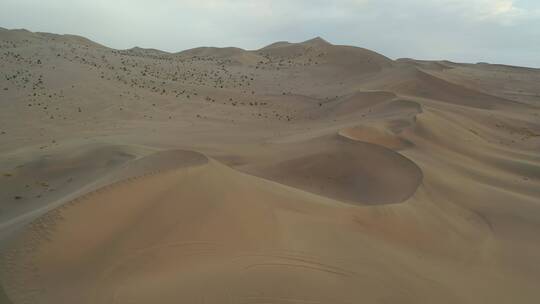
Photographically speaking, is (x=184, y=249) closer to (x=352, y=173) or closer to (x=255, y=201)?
(x=255, y=201)

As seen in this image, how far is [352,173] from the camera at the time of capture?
7410 millimetres

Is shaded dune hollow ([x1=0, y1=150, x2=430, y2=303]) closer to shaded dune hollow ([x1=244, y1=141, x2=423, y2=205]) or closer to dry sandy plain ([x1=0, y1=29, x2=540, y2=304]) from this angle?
dry sandy plain ([x1=0, y1=29, x2=540, y2=304])

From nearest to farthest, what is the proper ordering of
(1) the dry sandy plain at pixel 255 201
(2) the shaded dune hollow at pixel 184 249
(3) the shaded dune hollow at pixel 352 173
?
(2) the shaded dune hollow at pixel 184 249
(1) the dry sandy plain at pixel 255 201
(3) the shaded dune hollow at pixel 352 173

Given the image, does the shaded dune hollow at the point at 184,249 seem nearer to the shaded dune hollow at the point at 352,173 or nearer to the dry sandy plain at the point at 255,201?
the dry sandy plain at the point at 255,201

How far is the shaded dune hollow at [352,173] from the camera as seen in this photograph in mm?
6577

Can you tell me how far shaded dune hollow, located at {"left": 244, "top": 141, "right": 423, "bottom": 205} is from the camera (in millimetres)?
6577

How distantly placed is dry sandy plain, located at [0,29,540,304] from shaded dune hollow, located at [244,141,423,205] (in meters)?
0.04

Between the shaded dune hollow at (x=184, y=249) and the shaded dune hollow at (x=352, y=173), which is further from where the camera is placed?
the shaded dune hollow at (x=352, y=173)

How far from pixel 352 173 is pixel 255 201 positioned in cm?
295

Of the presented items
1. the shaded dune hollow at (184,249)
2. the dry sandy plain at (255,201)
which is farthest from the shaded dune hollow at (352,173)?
the shaded dune hollow at (184,249)

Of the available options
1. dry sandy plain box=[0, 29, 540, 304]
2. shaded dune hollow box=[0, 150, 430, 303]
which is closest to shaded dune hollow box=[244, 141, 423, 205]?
dry sandy plain box=[0, 29, 540, 304]

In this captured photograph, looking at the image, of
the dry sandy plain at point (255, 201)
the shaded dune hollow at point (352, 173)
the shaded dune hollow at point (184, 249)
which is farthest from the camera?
the shaded dune hollow at point (352, 173)

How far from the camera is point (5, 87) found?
13.1m

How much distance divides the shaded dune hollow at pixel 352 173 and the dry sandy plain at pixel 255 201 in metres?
0.04
